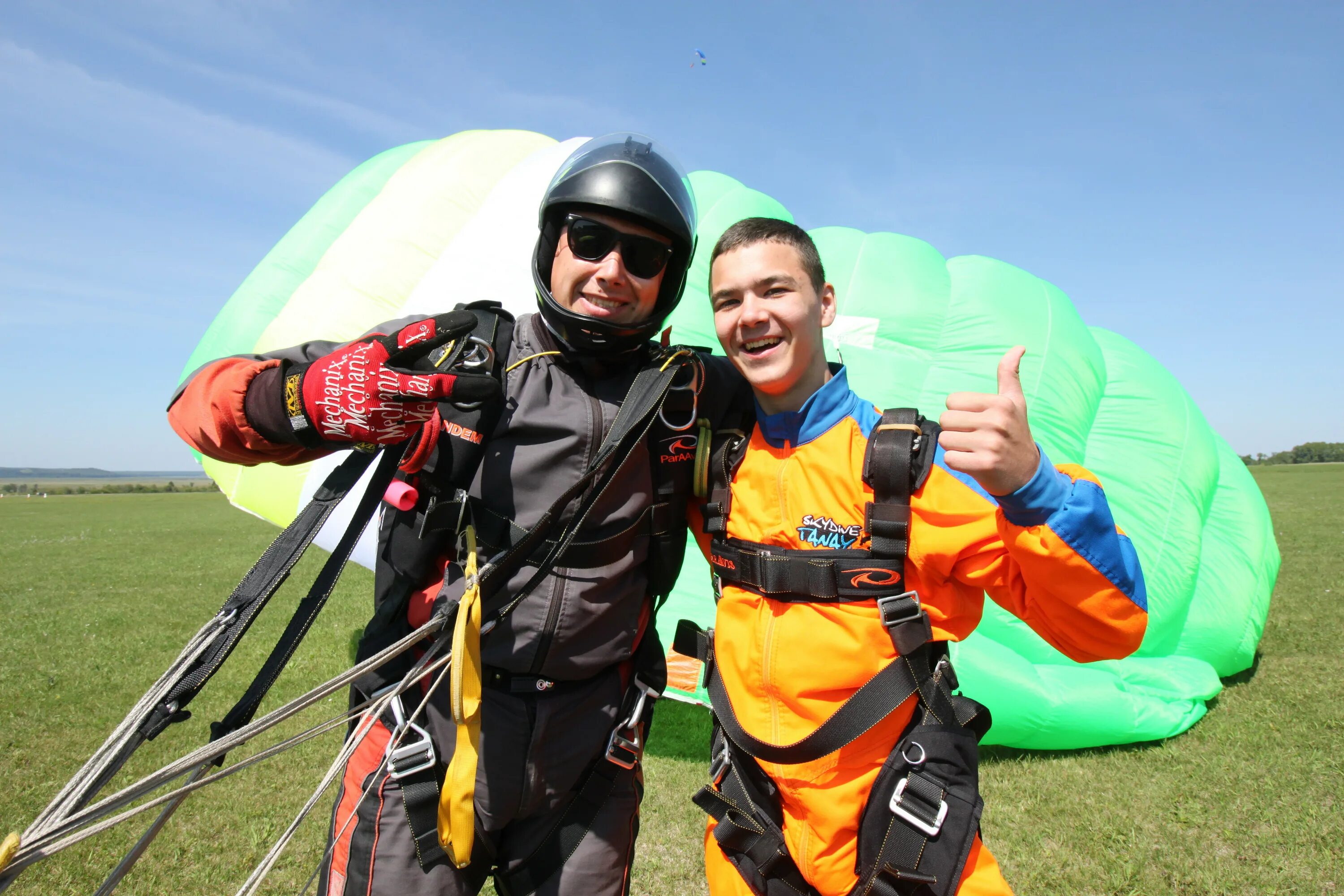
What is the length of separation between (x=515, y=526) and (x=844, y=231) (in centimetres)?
434

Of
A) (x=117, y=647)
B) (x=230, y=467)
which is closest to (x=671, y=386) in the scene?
(x=230, y=467)

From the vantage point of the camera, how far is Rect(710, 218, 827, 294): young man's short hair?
2.25 meters

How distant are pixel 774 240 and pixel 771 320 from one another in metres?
0.29

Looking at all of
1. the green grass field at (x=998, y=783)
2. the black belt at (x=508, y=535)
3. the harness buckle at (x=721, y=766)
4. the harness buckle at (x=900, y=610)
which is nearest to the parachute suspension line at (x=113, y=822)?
the black belt at (x=508, y=535)

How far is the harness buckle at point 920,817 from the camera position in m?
1.83

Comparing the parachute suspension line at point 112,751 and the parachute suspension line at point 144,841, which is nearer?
the parachute suspension line at point 112,751

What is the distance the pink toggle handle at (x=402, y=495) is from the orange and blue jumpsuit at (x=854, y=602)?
90cm

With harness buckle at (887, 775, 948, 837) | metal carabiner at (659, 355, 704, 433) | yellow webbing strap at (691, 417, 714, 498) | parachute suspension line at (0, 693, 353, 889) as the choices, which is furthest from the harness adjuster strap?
parachute suspension line at (0, 693, 353, 889)

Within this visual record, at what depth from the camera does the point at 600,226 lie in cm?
214

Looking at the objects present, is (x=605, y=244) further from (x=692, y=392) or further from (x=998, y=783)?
(x=998, y=783)

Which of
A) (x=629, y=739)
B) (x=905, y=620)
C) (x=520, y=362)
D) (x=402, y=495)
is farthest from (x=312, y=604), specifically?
(x=905, y=620)

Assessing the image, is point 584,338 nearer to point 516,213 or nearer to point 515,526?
point 515,526

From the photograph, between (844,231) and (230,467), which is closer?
(844,231)

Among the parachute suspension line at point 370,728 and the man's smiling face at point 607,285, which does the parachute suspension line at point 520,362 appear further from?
the parachute suspension line at point 370,728
